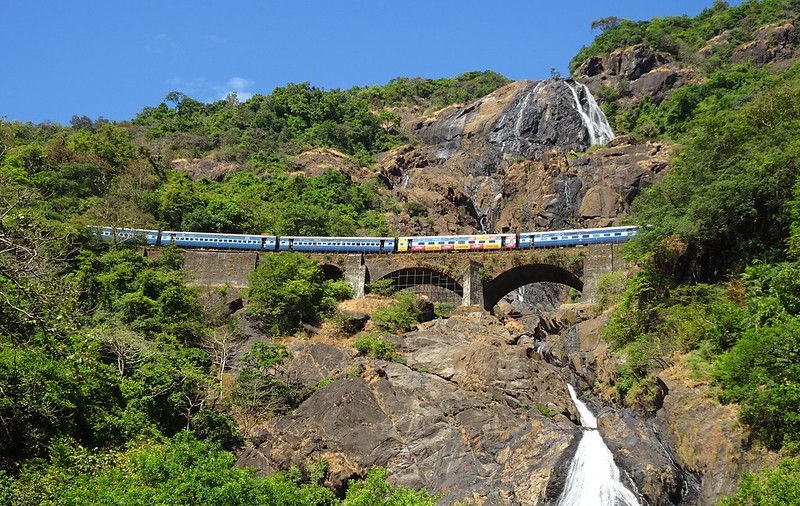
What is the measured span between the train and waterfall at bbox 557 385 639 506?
2565 centimetres

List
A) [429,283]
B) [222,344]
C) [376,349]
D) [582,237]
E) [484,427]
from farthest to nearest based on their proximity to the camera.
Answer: [429,283]
[582,237]
[222,344]
[376,349]
[484,427]

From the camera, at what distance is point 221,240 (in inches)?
2322

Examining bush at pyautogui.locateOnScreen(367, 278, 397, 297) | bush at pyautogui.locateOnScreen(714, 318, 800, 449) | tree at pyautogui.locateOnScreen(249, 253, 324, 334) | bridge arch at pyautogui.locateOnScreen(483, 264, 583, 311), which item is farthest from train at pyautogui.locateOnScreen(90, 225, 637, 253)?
bush at pyautogui.locateOnScreen(714, 318, 800, 449)

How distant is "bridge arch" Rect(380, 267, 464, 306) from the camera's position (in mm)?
55188

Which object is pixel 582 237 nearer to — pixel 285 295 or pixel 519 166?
pixel 285 295

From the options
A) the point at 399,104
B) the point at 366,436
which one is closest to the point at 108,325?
the point at 366,436

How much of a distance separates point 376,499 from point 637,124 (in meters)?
79.3

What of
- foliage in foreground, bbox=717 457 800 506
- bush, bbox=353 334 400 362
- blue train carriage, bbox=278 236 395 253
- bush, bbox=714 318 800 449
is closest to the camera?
foliage in foreground, bbox=717 457 800 506

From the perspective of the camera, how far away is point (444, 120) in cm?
10569

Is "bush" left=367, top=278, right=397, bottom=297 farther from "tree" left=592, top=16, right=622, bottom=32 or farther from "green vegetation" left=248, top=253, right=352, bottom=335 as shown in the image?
"tree" left=592, top=16, right=622, bottom=32

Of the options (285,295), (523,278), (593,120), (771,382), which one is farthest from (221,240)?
(593,120)

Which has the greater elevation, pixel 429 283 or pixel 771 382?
pixel 429 283

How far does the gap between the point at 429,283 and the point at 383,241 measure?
4840 millimetres

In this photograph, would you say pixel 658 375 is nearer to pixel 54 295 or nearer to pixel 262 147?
pixel 54 295
